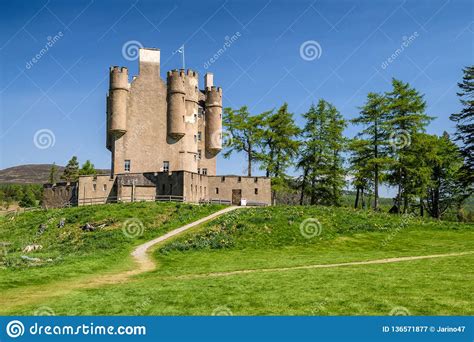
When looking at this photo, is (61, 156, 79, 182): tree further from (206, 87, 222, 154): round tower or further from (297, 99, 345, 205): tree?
(297, 99, 345, 205): tree

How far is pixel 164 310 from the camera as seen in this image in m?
13.0

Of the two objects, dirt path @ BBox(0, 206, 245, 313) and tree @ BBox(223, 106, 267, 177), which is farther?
tree @ BBox(223, 106, 267, 177)

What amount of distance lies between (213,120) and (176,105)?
6514mm

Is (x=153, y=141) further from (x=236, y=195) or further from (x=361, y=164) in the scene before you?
(x=361, y=164)

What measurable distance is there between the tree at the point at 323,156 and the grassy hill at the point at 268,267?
1368cm

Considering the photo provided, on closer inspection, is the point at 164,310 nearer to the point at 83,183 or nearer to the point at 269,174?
the point at 83,183

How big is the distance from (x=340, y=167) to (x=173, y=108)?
22.2 metres

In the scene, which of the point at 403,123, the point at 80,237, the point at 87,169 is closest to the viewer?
the point at 80,237

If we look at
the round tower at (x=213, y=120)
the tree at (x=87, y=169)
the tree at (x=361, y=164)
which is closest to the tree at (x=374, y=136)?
the tree at (x=361, y=164)

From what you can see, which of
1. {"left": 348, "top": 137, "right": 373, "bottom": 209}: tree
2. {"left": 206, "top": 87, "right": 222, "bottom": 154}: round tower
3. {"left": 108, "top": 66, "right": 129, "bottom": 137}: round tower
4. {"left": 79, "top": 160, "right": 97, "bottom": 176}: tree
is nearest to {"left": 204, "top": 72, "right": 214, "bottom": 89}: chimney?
{"left": 206, "top": 87, "right": 222, "bottom": 154}: round tower

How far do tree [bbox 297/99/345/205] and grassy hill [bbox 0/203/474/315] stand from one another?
1368cm

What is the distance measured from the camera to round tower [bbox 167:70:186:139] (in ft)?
175

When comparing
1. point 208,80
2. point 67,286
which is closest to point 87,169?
point 208,80

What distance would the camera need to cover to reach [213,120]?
5812 centimetres
